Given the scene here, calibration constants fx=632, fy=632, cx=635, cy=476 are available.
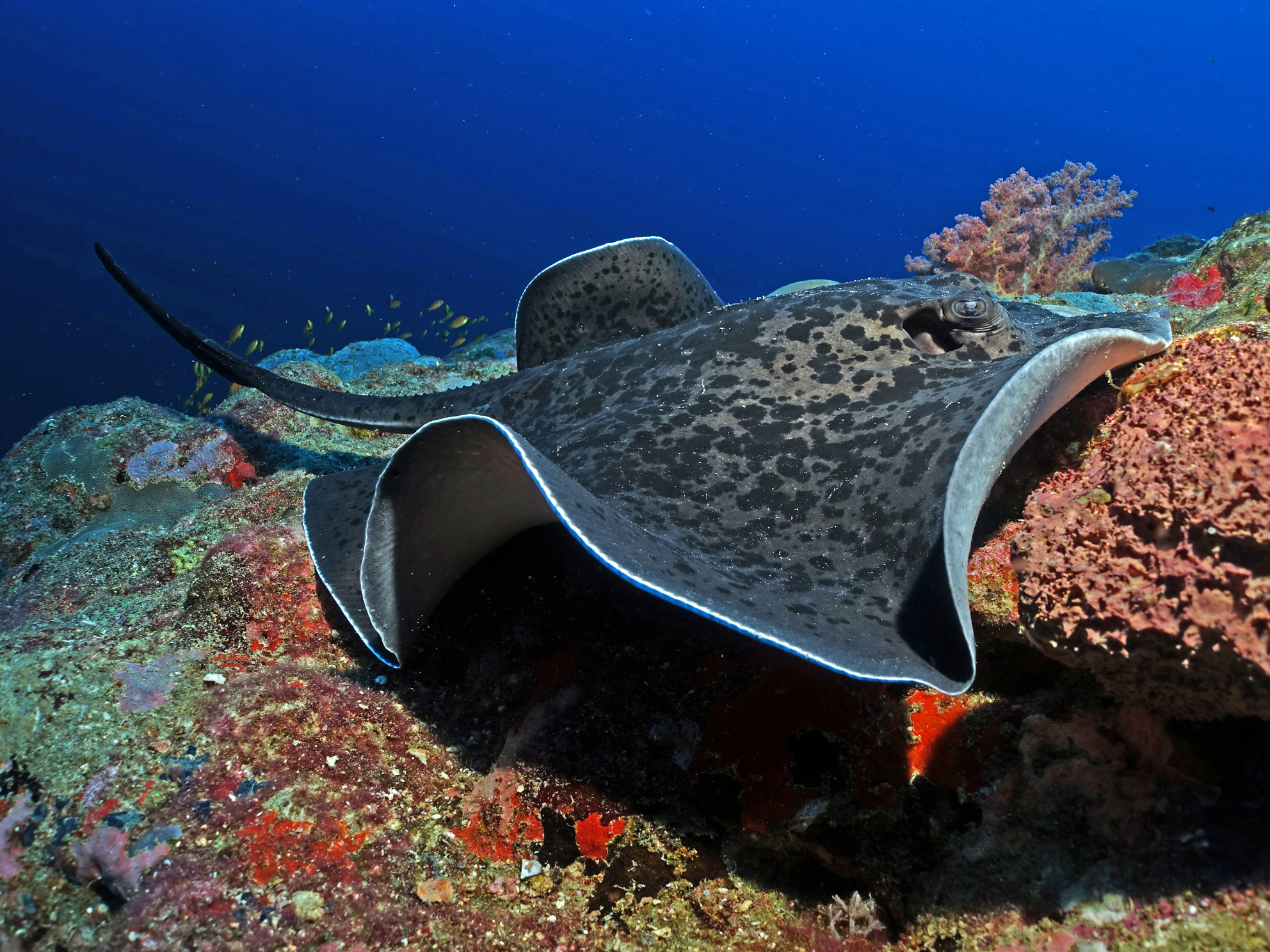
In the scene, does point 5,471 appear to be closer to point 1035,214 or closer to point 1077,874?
point 1077,874

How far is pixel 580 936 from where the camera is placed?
1914mm

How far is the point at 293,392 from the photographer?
4543mm

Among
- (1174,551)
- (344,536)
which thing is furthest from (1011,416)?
(344,536)

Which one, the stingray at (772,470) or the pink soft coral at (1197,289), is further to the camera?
the pink soft coral at (1197,289)

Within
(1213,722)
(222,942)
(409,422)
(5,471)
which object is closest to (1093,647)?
(1213,722)

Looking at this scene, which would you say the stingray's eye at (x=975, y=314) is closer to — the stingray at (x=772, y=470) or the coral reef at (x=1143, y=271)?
the stingray at (x=772, y=470)

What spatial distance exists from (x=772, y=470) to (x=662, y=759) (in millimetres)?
1138

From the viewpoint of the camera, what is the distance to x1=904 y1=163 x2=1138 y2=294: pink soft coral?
914cm

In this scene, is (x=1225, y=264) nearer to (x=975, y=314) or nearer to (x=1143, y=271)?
(x=1143, y=271)

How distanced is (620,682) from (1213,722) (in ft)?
5.74

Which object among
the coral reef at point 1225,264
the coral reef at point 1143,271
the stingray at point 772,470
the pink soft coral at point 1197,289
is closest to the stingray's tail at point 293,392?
the stingray at point 772,470

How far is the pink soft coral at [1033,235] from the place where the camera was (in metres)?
9.14

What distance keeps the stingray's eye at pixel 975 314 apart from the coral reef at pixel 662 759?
57cm

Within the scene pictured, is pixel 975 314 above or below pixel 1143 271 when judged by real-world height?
below
